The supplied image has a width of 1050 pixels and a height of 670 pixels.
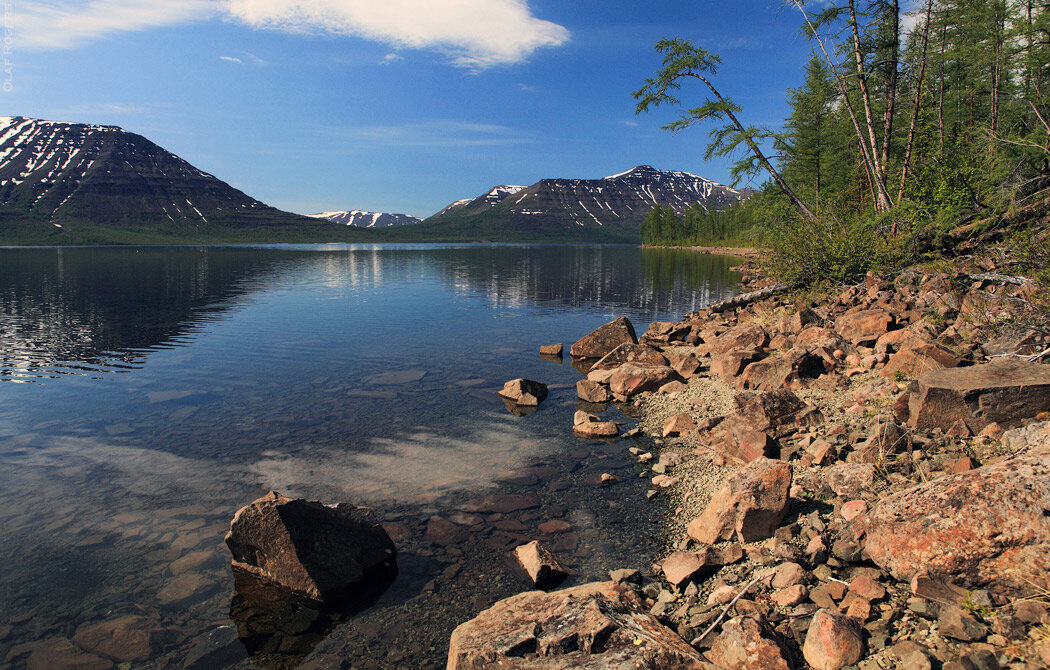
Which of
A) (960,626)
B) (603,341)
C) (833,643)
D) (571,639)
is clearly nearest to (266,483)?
(571,639)

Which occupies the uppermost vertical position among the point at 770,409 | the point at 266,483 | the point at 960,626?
the point at 770,409

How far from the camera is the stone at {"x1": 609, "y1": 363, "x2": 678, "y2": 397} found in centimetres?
1691

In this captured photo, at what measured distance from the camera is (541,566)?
7898 millimetres

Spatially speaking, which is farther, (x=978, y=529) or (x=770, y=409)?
(x=770, y=409)

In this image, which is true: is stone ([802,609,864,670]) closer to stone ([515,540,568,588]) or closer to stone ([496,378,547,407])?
stone ([515,540,568,588])

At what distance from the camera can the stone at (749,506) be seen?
7.70 meters

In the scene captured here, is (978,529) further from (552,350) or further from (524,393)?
(552,350)

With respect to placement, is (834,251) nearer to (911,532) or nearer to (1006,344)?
(1006,344)

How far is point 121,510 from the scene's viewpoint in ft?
33.2

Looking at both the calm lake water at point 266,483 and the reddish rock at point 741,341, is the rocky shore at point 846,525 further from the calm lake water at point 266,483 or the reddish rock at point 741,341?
the reddish rock at point 741,341

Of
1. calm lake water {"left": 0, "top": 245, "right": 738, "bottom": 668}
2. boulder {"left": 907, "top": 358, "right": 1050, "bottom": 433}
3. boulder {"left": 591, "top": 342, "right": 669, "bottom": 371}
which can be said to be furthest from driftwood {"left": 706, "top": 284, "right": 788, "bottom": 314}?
boulder {"left": 907, "top": 358, "right": 1050, "bottom": 433}

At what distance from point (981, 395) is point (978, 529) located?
3.89 meters

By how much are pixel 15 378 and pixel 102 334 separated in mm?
9977

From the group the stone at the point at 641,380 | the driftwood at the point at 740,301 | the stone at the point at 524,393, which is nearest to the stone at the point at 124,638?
the stone at the point at 524,393
